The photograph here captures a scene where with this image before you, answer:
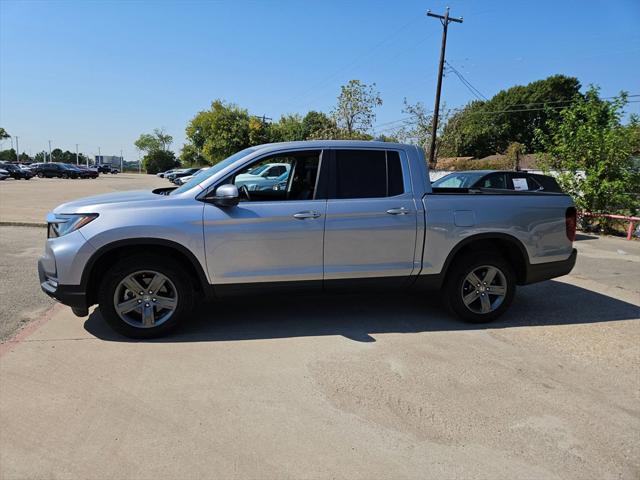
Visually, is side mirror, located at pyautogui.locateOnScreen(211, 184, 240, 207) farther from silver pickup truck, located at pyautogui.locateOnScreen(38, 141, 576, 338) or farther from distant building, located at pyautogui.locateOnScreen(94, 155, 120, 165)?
distant building, located at pyautogui.locateOnScreen(94, 155, 120, 165)

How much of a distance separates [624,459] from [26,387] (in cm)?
404

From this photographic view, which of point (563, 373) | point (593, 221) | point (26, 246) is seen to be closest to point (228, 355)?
point (563, 373)

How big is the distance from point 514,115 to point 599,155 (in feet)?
172

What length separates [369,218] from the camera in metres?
4.45

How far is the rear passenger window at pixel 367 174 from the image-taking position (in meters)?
4.54

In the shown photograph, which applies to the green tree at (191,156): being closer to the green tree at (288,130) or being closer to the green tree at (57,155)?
the green tree at (288,130)

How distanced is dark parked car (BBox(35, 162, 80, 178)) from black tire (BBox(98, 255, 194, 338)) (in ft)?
166

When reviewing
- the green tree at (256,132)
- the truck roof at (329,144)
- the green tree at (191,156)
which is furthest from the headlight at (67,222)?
the green tree at (191,156)

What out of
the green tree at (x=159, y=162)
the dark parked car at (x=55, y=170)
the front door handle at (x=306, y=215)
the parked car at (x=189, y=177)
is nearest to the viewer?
the front door handle at (x=306, y=215)

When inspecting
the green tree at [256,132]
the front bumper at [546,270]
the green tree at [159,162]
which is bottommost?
the front bumper at [546,270]

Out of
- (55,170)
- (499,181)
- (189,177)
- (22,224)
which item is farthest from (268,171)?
(55,170)

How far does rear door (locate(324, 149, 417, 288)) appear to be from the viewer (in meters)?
4.42

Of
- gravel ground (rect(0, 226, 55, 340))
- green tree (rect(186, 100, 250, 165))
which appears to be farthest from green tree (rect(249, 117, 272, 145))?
gravel ground (rect(0, 226, 55, 340))

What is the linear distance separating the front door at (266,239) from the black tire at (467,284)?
145 centimetres
